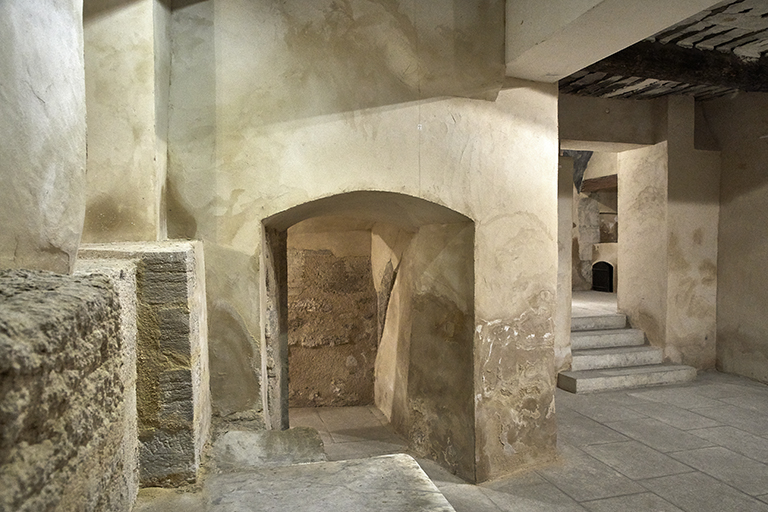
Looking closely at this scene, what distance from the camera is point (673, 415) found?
4.57 metres

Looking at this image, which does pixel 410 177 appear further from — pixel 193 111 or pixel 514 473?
pixel 514 473

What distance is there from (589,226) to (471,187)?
26.7 ft

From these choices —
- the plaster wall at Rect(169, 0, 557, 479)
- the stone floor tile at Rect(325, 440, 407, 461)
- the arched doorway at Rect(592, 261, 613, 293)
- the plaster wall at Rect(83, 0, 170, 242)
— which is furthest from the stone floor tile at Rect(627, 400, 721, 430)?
the arched doorway at Rect(592, 261, 613, 293)

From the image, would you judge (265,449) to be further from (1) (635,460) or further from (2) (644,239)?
(2) (644,239)

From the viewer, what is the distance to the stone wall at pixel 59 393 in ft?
2.32

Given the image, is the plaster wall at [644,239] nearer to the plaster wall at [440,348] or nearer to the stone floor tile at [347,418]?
the plaster wall at [440,348]

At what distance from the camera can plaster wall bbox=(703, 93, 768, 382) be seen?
562 cm

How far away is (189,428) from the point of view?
175cm

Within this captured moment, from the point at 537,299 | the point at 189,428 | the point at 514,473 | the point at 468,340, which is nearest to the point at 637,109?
the point at 537,299

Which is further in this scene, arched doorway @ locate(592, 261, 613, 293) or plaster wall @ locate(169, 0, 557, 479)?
arched doorway @ locate(592, 261, 613, 293)

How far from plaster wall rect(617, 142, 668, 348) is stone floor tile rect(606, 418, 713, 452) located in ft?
6.25

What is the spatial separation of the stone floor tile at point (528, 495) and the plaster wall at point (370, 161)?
11 cm

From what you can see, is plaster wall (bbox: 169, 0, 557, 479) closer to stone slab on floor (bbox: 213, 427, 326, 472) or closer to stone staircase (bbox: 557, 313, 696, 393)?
stone slab on floor (bbox: 213, 427, 326, 472)

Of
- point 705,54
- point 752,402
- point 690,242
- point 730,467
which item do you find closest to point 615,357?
point 752,402
